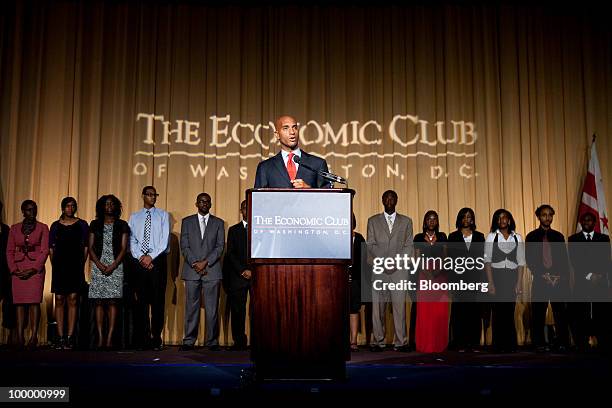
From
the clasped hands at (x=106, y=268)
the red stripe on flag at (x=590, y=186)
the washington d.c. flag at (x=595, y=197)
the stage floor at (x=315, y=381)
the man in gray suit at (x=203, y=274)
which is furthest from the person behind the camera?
the red stripe on flag at (x=590, y=186)

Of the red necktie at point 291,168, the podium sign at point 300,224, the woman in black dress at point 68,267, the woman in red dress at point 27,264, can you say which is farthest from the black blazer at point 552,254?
the woman in red dress at point 27,264

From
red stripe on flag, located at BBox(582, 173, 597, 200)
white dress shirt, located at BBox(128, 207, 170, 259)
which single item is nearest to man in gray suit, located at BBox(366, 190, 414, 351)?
white dress shirt, located at BBox(128, 207, 170, 259)

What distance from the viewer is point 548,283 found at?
704 centimetres

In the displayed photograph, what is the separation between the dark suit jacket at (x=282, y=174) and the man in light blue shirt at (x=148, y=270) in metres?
3.21

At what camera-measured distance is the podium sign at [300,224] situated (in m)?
3.69

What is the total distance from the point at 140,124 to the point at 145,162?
47cm

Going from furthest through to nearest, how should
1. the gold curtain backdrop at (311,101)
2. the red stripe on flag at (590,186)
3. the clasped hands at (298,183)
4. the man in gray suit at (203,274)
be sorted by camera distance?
1. the gold curtain backdrop at (311,101)
2. the red stripe on flag at (590,186)
3. the man in gray suit at (203,274)
4. the clasped hands at (298,183)

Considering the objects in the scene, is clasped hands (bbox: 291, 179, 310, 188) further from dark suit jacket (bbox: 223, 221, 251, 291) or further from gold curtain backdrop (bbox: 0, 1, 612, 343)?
gold curtain backdrop (bbox: 0, 1, 612, 343)

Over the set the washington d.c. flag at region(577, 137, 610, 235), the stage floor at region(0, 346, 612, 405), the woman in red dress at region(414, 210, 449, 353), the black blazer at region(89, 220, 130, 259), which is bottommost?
the stage floor at region(0, 346, 612, 405)

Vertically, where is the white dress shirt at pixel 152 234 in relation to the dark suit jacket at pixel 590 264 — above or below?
above

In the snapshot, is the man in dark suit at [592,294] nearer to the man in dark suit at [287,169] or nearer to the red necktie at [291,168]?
the man in dark suit at [287,169]

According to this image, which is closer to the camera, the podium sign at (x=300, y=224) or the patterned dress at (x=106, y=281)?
the podium sign at (x=300, y=224)

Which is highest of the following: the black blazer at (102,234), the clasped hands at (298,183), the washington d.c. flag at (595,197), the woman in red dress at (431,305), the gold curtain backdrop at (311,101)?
the gold curtain backdrop at (311,101)

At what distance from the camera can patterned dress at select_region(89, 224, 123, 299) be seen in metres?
6.77
